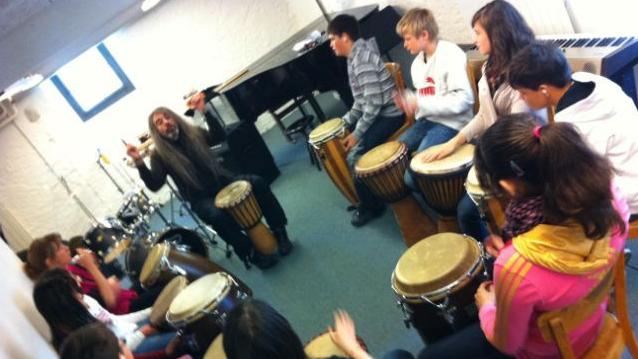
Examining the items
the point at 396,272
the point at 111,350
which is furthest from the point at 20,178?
the point at 396,272

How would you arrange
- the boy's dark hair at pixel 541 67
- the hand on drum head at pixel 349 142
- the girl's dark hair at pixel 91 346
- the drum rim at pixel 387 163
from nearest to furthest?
1. the girl's dark hair at pixel 91 346
2. the boy's dark hair at pixel 541 67
3. the drum rim at pixel 387 163
4. the hand on drum head at pixel 349 142

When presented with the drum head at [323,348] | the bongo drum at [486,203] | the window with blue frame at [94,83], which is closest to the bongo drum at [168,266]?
the drum head at [323,348]

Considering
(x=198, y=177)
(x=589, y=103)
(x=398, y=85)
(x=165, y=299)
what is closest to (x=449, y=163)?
(x=589, y=103)

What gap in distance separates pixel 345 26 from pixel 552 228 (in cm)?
238

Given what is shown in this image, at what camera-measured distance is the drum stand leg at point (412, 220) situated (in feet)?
9.47

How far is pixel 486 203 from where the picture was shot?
2154 millimetres

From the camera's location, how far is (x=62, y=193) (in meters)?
6.19

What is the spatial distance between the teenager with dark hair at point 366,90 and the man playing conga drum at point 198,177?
0.77 metres

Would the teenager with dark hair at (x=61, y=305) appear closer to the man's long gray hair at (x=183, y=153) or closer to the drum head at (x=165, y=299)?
the drum head at (x=165, y=299)

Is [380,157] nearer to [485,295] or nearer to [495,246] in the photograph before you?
[495,246]

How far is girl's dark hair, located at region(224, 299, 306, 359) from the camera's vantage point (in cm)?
126

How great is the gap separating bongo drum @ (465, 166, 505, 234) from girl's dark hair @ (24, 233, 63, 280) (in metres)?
2.43

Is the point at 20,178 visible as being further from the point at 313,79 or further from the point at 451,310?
the point at 451,310

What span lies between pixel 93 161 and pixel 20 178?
2.87ft
